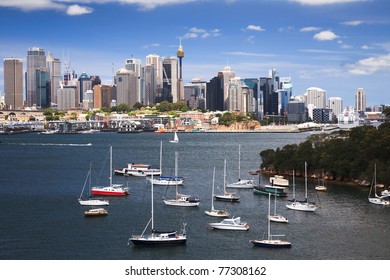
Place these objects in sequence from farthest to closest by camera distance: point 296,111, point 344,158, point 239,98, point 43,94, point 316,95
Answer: point 239,98
point 296,111
point 43,94
point 316,95
point 344,158

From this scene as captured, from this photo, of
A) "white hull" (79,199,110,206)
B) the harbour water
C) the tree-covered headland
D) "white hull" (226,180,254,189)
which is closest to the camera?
the harbour water

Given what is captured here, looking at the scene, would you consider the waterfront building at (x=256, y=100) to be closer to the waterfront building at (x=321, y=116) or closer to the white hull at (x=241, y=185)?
the waterfront building at (x=321, y=116)

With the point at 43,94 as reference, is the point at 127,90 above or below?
above

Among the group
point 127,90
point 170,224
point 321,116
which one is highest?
point 127,90

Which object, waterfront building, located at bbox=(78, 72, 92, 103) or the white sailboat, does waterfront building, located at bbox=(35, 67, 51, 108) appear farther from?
the white sailboat

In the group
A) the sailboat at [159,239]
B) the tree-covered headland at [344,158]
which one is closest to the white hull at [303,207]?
the tree-covered headland at [344,158]

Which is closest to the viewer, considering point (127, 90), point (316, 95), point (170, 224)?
point (170, 224)

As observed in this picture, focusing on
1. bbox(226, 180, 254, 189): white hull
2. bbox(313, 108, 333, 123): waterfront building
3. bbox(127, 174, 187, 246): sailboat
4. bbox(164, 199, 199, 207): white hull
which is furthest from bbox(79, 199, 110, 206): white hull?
bbox(313, 108, 333, 123): waterfront building

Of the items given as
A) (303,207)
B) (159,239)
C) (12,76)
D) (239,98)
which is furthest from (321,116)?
(159,239)

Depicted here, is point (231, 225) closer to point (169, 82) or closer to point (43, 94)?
point (43, 94)
